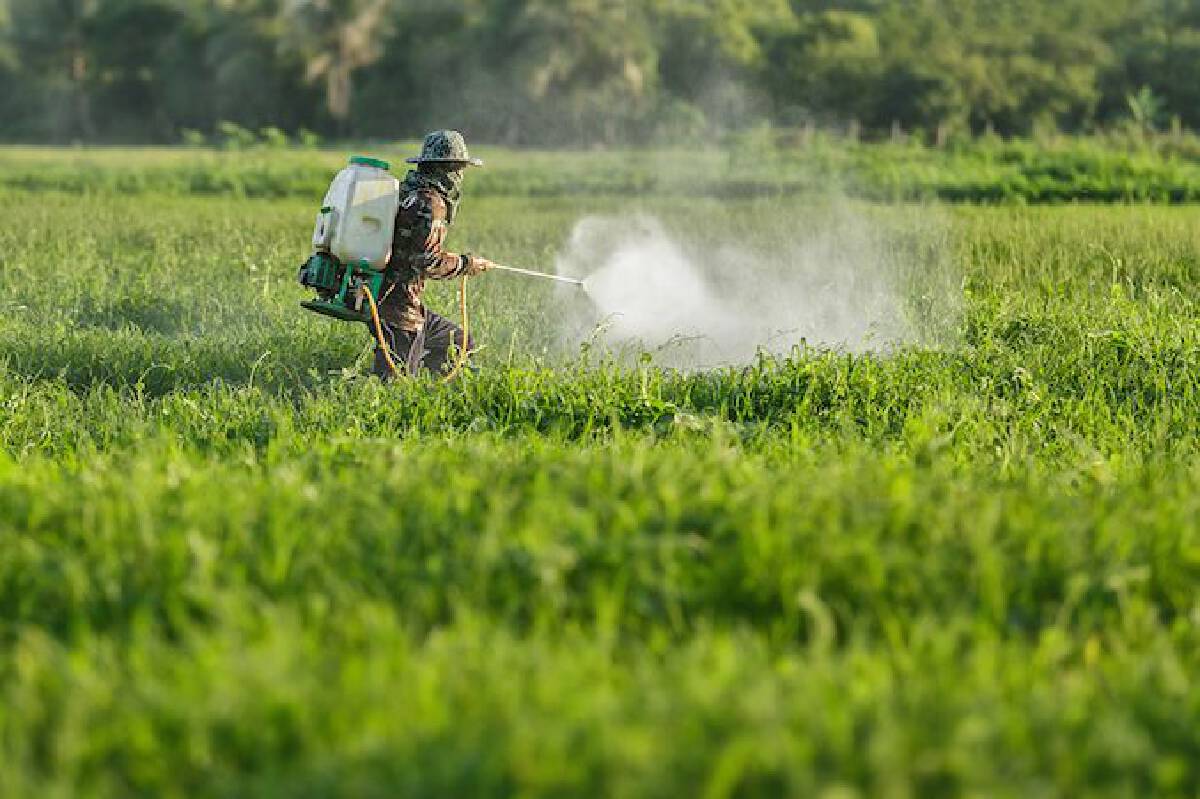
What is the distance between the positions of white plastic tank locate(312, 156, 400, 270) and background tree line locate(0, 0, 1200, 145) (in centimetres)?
3772

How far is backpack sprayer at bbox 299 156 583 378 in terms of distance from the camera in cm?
795

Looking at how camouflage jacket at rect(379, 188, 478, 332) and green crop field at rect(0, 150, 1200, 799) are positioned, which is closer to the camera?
green crop field at rect(0, 150, 1200, 799)

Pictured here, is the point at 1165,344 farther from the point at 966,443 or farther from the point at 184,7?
the point at 184,7

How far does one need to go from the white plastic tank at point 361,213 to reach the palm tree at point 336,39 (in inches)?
2041

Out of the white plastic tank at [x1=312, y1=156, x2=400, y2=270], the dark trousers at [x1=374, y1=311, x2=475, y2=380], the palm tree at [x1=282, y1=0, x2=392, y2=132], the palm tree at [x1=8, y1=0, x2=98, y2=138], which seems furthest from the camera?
the palm tree at [x1=8, y1=0, x2=98, y2=138]

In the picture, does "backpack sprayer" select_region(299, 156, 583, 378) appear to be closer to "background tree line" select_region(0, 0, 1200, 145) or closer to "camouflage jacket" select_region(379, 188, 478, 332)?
"camouflage jacket" select_region(379, 188, 478, 332)

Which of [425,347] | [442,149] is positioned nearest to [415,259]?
[442,149]

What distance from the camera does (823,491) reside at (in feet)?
15.4

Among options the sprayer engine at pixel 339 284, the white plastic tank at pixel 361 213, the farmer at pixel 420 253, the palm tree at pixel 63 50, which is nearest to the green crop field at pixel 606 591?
the sprayer engine at pixel 339 284

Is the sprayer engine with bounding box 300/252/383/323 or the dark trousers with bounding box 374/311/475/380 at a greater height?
the sprayer engine with bounding box 300/252/383/323

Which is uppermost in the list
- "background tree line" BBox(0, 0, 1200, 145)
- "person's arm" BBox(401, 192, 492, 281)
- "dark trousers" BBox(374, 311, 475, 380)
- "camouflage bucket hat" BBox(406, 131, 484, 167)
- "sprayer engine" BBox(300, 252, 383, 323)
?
"background tree line" BBox(0, 0, 1200, 145)

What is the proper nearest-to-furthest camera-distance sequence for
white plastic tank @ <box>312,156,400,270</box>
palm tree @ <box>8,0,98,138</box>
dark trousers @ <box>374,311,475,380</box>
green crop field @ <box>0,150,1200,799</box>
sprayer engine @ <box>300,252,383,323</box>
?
green crop field @ <box>0,150,1200,799</box>, white plastic tank @ <box>312,156,400,270</box>, sprayer engine @ <box>300,252,383,323</box>, dark trousers @ <box>374,311,475,380</box>, palm tree @ <box>8,0,98,138</box>

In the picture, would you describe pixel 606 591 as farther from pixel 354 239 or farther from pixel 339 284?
pixel 339 284

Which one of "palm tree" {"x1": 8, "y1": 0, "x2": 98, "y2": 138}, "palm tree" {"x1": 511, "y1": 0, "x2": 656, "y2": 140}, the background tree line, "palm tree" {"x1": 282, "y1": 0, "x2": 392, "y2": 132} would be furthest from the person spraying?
"palm tree" {"x1": 8, "y1": 0, "x2": 98, "y2": 138}
